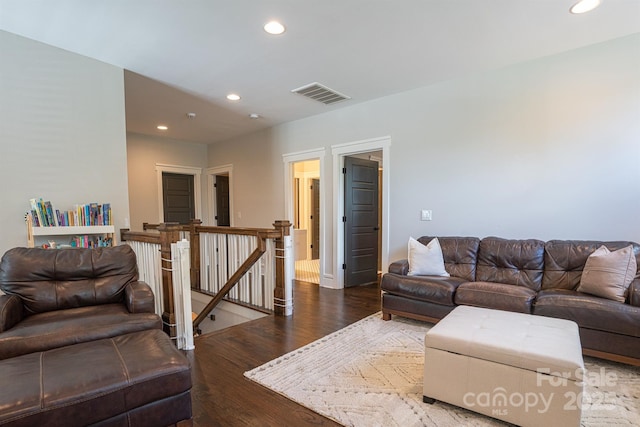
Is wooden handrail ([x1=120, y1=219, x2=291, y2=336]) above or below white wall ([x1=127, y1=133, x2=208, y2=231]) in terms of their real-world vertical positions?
below

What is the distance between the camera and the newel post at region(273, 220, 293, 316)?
11.3 feet

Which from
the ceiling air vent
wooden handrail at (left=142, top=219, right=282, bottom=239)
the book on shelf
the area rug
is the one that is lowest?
the area rug

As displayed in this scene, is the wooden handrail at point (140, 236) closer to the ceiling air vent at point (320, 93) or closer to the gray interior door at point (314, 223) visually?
the ceiling air vent at point (320, 93)

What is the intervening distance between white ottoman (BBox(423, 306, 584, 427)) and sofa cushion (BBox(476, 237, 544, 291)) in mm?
1159

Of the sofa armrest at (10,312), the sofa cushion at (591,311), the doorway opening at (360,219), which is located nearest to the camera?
the sofa armrest at (10,312)

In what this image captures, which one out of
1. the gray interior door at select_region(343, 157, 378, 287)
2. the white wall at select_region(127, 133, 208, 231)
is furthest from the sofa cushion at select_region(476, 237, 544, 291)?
the white wall at select_region(127, 133, 208, 231)

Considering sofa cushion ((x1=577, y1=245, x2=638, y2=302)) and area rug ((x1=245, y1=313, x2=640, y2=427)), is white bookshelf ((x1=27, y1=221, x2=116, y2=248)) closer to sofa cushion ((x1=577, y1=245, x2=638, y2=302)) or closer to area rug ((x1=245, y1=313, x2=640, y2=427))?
area rug ((x1=245, y1=313, x2=640, y2=427))

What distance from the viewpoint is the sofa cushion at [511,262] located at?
2.97 meters

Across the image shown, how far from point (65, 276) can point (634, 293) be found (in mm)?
4278

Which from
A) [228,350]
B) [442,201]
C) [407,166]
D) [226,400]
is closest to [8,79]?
[228,350]

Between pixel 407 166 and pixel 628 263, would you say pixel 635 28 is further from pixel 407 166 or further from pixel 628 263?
pixel 407 166

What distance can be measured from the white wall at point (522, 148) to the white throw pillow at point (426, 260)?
1.80 ft

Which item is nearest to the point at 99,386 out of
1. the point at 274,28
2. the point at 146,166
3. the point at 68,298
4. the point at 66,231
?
the point at 68,298

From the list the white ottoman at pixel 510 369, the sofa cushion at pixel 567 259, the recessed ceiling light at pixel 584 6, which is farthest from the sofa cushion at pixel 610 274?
the recessed ceiling light at pixel 584 6
